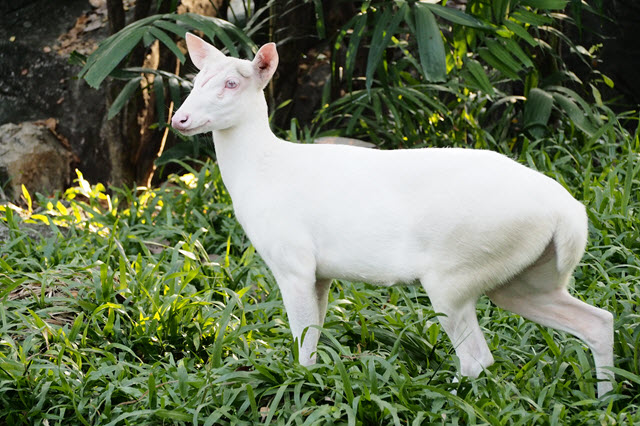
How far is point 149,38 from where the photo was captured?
5520mm

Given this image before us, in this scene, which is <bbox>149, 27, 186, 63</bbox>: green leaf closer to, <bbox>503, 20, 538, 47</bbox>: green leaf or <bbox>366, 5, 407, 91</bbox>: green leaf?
<bbox>366, 5, 407, 91</bbox>: green leaf

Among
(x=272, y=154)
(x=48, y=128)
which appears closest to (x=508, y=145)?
(x=272, y=154)

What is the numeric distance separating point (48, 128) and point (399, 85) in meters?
3.48

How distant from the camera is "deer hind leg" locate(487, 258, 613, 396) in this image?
346cm

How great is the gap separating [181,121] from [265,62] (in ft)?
1.42

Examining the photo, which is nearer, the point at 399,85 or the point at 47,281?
the point at 47,281

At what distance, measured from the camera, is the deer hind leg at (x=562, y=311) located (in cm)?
346

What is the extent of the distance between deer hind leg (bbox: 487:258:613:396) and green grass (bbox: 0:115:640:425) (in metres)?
0.10

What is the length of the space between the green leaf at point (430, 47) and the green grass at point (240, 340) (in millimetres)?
1207

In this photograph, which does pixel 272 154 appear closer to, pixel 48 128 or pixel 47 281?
pixel 47 281

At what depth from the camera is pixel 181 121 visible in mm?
3449

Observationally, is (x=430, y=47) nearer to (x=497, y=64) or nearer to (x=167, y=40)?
(x=497, y=64)

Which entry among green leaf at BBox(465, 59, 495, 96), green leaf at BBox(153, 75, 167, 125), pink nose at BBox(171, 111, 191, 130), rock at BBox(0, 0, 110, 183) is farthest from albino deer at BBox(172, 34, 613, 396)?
rock at BBox(0, 0, 110, 183)

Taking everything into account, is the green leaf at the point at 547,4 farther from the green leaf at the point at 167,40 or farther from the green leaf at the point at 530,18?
the green leaf at the point at 167,40
